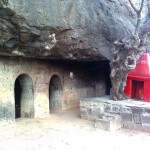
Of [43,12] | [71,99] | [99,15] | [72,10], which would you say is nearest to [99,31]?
[99,15]

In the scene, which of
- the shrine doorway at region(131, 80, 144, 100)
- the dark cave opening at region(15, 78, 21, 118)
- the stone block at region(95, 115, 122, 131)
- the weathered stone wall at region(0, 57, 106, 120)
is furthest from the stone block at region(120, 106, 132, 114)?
the dark cave opening at region(15, 78, 21, 118)

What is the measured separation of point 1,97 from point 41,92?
1.71 m

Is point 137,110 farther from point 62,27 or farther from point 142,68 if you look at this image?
point 62,27

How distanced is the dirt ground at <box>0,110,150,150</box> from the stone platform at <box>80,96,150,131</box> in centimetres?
25

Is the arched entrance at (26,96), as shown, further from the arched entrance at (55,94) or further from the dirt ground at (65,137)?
the arched entrance at (55,94)

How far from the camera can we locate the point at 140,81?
8.05 meters

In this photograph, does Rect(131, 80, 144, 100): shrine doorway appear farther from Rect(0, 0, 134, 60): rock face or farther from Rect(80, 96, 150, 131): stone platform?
Rect(0, 0, 134, 60): rock face

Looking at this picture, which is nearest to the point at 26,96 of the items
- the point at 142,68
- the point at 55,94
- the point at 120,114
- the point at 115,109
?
the point at 55,94

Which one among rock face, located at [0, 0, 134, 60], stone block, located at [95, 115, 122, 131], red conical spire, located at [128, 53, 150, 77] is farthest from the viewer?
red conical spire, located at [128, 53, 150, 77]

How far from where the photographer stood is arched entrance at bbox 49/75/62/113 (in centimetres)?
995

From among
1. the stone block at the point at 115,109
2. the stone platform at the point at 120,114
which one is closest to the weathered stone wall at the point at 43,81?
the stone platform at the point at 120,114

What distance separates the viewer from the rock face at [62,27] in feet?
20.1

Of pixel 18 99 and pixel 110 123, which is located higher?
pixel 18 99

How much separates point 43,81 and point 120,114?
120 inches
